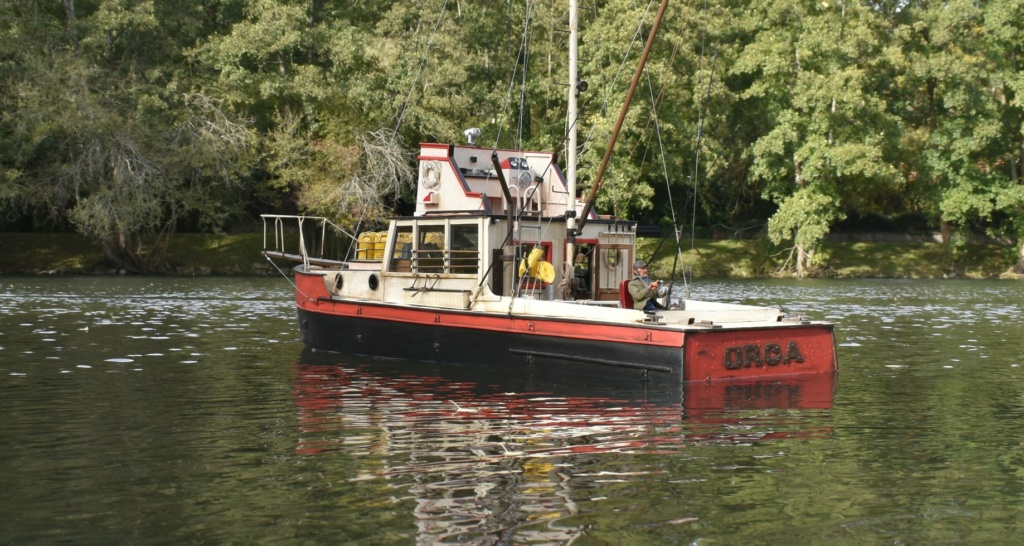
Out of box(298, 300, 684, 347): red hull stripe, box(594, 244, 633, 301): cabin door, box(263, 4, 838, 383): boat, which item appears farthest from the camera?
box(594, 244, 633, 301): cabin door

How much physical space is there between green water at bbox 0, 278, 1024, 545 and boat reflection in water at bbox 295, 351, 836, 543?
0.15ft

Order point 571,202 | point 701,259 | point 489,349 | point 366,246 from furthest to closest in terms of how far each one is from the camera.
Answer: point 701,259
point 366,246
point 571,202
point 489,349

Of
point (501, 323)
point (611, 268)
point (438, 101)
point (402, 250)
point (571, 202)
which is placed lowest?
point (501, 323)

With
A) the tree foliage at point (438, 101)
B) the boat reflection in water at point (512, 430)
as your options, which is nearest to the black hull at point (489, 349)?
the boat reflection in water at point (512, 430)

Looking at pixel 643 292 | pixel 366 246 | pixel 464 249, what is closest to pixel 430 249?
pixel 464 249

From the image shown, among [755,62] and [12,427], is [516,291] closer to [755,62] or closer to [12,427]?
[12,427]

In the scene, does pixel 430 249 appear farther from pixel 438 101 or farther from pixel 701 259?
pixel 701 259

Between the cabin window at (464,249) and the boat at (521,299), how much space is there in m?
0.02

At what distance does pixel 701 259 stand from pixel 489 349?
44.3m

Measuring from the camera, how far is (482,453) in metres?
13.2

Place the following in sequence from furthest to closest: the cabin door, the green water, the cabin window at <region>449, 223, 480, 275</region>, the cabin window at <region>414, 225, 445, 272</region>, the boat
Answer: the cabin door
the cabin window at <region>414, 225, 445, 272</region>
the cabin window at <region>449, 223, 480, 275</region>
the boat
the green water

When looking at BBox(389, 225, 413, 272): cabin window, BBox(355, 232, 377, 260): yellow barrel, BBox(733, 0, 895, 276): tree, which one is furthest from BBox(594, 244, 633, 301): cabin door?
BBox(733, 0, 895, 276): tree

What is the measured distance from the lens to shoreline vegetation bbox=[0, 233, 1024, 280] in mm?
59562

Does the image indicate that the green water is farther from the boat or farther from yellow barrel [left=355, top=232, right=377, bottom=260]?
yellow barrel [left=355, top=232, right=377, bottom=260]
